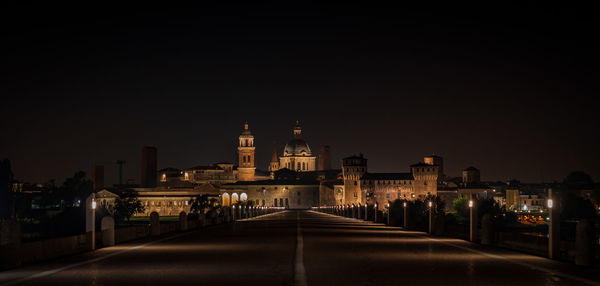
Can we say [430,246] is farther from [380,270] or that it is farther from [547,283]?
[547,283]

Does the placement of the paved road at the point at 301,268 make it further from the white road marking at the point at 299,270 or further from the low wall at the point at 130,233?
the low wall at the point at 130,233

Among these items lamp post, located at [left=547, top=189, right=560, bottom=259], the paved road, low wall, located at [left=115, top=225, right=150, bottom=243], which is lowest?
low wall, located at [left=115, top=225, right=150, bottom=243]

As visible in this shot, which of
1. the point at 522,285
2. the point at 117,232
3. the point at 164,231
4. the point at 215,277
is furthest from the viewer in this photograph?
the point at 164,231

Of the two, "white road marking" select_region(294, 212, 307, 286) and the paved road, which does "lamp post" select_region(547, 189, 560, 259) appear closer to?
the paved road

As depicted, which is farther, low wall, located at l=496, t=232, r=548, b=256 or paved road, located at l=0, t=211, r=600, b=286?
low wall, located at l=496, t=232, r=548, b=256

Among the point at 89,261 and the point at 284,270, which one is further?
the point at 89,261

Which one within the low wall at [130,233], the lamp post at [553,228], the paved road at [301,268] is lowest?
the low wall at [130,233]

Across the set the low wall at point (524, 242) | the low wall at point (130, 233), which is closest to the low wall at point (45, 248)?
the low wall at point (130, 233)

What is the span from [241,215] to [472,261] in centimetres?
6918

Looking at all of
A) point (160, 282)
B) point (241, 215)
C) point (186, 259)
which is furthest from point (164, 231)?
point (241, 215)

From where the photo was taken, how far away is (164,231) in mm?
41938

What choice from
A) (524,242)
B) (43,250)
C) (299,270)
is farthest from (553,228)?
(43,250)

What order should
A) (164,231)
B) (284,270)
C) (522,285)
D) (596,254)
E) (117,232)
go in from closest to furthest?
(522,285) < (284,270) < (596,254) < (117,232) < (164,231)

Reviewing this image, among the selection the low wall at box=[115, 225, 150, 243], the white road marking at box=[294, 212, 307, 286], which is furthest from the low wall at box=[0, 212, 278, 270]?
the white road marking at box=[294, 212, 307, 286]
